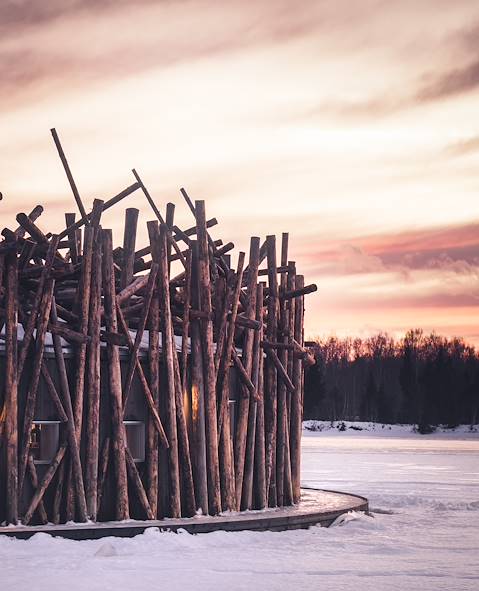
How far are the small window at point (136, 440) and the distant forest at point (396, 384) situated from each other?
64675 mm

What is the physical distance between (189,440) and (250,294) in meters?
2.83

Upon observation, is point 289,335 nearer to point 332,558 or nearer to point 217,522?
point 217,522

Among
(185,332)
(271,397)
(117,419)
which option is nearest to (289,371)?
(271,397)

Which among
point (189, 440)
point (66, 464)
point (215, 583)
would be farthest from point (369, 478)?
point (215, 583)

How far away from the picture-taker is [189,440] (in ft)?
57.4

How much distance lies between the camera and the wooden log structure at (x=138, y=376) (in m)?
15.6

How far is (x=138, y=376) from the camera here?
16719 mm

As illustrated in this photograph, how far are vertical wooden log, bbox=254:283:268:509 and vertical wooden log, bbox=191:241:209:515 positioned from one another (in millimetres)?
1452

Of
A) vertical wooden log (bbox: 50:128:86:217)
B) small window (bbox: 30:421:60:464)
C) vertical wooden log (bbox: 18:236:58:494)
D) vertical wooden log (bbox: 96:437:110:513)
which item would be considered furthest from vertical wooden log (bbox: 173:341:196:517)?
vertical wooden log (bbox: 50:128:86:217)

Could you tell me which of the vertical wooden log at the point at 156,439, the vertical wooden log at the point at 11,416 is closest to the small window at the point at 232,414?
the vertical wooden log at the point at 156,439

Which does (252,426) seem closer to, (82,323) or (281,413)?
(281,413)

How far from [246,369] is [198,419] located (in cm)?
152

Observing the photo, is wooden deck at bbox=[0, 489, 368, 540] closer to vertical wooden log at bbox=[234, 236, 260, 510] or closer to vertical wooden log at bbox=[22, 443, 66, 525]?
vertical wooden log at bbox=[22, 443, 66, 525]

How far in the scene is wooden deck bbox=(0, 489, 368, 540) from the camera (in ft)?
48.7
